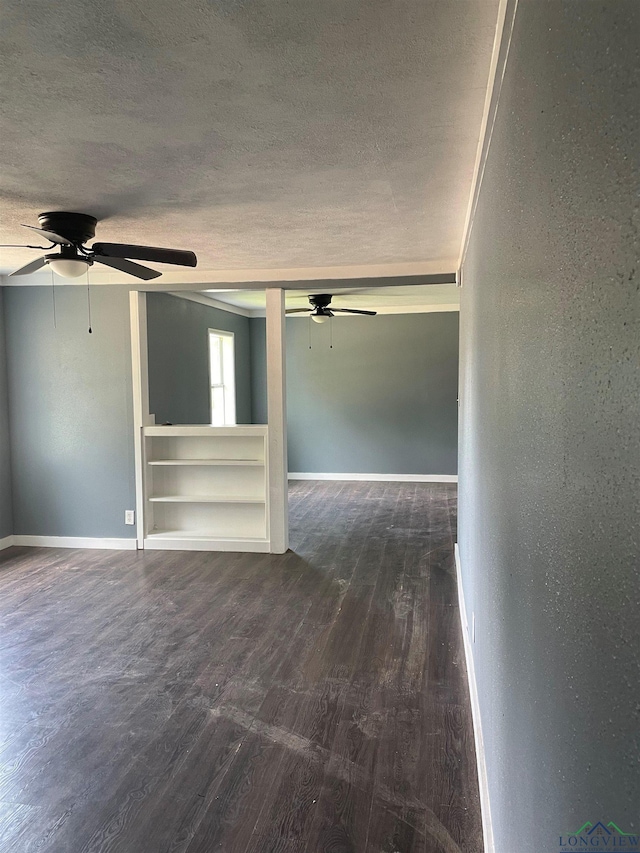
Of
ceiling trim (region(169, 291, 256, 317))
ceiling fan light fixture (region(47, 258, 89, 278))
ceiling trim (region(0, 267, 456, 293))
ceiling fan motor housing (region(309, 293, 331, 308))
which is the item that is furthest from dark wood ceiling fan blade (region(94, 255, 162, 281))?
ceiling fan motor housing (region(309, 293, 331, 308))

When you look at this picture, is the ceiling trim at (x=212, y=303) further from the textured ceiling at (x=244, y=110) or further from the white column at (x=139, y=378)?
the textured ceiling at (x=244, y=110)

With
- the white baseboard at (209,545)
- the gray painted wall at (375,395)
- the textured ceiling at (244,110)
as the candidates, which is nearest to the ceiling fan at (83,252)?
the textured ceiling at (244,110)

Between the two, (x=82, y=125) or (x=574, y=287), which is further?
(x=82, y=125)

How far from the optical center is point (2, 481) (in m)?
5.36

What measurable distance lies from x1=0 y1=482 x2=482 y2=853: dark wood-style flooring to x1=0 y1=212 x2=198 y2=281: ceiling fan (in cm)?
214

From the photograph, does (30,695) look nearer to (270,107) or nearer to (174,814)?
(174,814)

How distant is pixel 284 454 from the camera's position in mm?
5055

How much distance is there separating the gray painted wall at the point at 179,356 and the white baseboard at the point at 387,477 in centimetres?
213

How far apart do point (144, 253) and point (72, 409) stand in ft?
9.18

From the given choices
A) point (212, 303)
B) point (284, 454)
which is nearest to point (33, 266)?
point (284, 454)

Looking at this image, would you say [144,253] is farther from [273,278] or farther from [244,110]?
[273,278]

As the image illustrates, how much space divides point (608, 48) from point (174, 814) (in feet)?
7.81

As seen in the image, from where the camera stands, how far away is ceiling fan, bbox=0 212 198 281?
2.95m

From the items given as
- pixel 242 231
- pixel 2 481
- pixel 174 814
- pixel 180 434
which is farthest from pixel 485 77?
pixel 2 481
